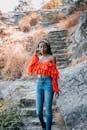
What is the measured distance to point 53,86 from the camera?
880 centimetres

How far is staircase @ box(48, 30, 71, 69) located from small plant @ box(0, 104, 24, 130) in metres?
4.34

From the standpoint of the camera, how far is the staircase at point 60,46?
47.7 ft

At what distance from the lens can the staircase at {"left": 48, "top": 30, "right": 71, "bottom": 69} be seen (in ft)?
47.7

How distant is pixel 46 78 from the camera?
8.88m

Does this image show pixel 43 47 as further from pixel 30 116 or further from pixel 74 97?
pixel 30 116

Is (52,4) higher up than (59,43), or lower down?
higher up

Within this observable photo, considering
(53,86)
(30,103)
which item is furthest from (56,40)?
(53,86)

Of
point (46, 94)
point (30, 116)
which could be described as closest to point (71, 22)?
point (30, 116)

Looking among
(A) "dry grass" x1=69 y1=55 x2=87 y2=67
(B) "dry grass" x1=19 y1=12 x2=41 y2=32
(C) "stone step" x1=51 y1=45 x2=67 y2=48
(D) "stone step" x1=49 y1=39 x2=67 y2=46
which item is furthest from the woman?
(B) "dry grass" x1=19 y1=12 x2=41 y2=32

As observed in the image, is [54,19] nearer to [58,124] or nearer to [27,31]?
[27,31]

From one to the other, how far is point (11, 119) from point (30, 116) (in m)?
1.01

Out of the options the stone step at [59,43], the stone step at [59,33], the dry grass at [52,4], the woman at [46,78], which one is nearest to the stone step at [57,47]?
the stone step at [59,43]

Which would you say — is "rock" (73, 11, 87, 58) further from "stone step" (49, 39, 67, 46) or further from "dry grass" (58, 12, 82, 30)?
"dry grass" (58, 12, 82, 30)

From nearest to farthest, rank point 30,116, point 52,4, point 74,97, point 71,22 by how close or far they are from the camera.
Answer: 1. point 74,97
2. point 30,116
3. point 71,22
4. point 52,4
